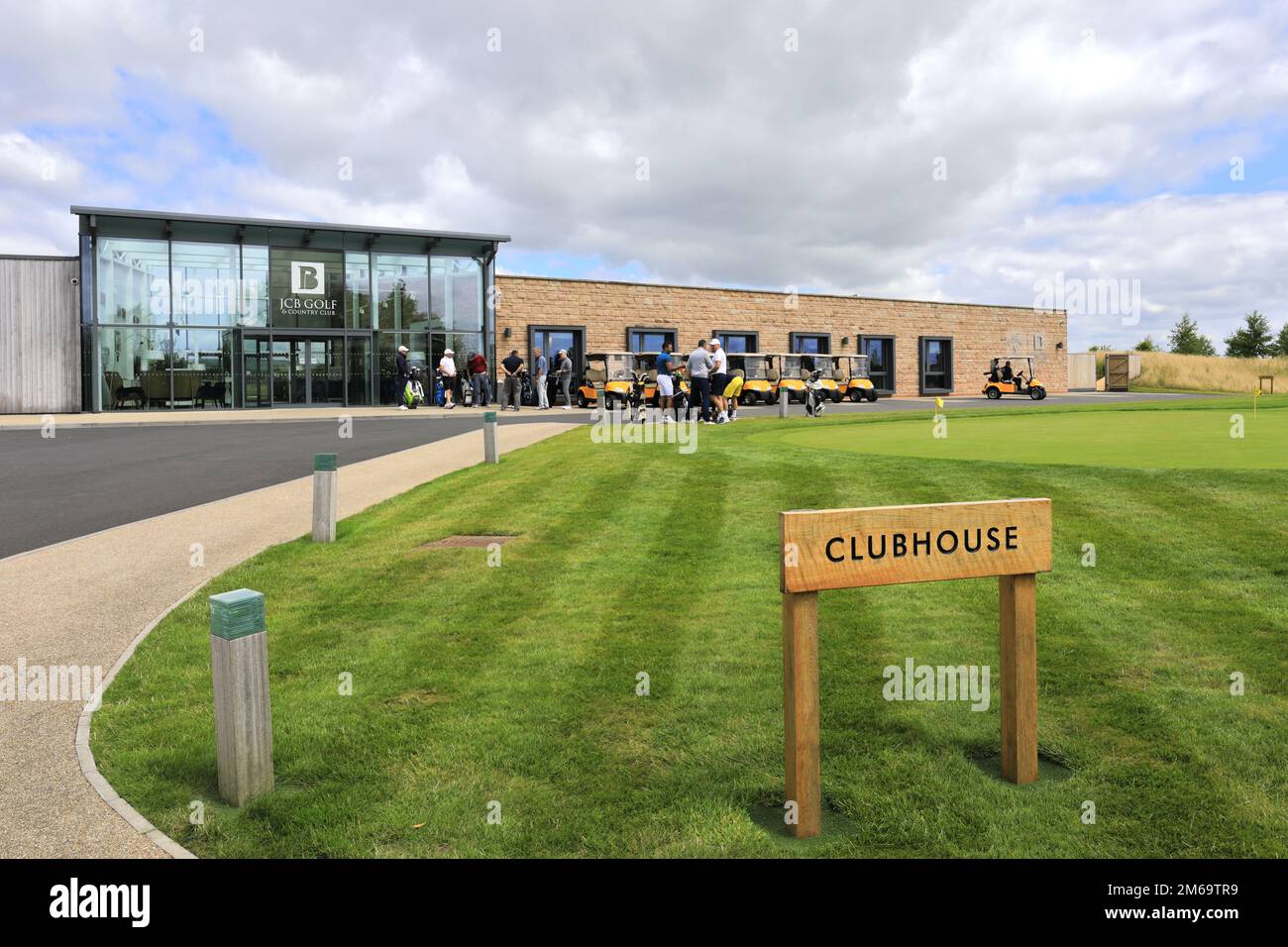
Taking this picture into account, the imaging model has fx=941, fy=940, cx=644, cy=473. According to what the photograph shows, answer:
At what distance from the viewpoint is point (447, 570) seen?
24.2 ft

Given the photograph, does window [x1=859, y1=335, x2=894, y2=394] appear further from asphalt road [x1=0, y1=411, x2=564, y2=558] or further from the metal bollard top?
the metal bollard top

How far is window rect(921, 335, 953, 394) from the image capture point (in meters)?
49.8

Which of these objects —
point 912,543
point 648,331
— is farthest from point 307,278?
point 912,543

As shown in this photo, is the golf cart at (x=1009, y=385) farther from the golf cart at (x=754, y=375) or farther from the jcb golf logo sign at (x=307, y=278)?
the jcb golf logo sign at (x=307, y=278)

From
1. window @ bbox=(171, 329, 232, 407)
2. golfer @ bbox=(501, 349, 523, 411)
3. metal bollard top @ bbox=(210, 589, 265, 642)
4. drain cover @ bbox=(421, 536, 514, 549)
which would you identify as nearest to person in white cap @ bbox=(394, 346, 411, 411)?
golfer @ bbox=(501, 349, 523, 411)

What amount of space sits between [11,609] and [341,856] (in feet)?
15.1

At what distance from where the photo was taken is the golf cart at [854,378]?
127 feet

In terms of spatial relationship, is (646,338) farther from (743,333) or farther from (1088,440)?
(1088,440)

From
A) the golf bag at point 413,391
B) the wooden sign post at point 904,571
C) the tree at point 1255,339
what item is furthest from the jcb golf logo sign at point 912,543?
the tree at point 1255,339

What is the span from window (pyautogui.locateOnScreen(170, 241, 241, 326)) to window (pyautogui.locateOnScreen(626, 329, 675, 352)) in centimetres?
1544

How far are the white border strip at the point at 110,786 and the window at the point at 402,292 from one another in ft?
105

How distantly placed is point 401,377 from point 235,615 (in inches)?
1213

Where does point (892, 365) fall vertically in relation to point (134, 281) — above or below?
below

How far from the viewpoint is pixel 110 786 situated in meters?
3.83
